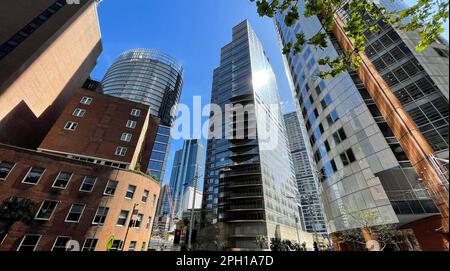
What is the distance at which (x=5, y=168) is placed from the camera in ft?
69.1

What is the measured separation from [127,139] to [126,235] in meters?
14.7

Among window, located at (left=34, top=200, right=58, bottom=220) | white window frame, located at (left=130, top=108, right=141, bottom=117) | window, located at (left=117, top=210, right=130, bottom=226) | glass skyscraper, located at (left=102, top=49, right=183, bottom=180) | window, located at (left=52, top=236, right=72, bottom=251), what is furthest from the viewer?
glass skyscraper, located at (left=102, top=49, right=183, bottom=180)

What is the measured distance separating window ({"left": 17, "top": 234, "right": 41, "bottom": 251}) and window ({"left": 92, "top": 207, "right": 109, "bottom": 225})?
4.73 metres

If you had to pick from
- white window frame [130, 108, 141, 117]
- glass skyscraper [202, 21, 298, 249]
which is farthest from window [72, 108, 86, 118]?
glass skyscraper [202, 21, 298, 249]

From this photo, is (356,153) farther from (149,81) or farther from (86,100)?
(149,81)

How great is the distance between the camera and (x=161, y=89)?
103 meters

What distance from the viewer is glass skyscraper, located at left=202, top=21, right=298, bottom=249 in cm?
5888

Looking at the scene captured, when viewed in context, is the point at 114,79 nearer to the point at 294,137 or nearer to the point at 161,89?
the point at 161,89

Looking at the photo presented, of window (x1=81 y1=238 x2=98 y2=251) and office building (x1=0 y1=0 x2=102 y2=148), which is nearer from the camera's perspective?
window (x1=81 y1=238 x2=98 y2=251)

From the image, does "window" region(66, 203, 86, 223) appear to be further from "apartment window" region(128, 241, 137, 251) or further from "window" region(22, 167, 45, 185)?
"apartment window" region(128, 241, 137, 251)

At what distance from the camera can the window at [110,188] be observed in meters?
24.9

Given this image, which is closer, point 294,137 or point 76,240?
point 76,240

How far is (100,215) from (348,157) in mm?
29890

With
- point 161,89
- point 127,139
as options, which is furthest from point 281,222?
point 161,89
